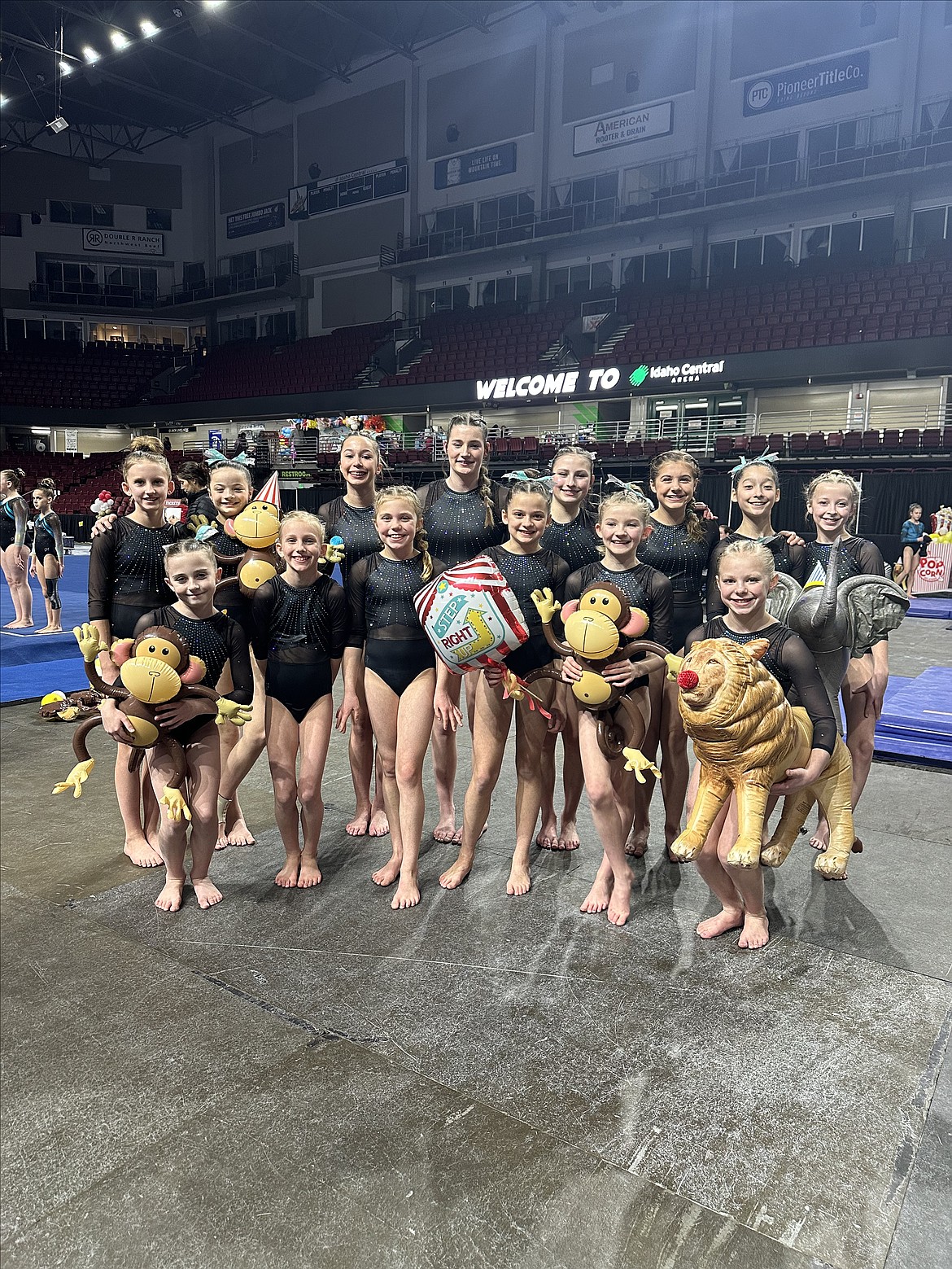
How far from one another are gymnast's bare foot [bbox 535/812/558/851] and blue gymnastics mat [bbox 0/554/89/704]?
4752 millimetres

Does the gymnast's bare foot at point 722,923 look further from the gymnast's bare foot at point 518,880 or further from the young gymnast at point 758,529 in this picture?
the young gymnast at point 758,529

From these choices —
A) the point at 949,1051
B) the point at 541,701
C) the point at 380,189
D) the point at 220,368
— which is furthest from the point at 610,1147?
the point at 220,368

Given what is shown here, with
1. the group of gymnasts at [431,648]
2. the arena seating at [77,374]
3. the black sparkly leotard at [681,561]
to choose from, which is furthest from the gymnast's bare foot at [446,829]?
the arena seating at [77,374]

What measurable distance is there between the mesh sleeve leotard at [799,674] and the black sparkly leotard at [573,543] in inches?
41.2

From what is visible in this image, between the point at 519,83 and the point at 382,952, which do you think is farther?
the point at 519,83

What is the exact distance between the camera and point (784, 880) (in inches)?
152

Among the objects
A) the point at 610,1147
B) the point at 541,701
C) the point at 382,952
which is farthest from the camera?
the point at 541,701

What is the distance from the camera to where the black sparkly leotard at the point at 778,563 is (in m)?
4.02

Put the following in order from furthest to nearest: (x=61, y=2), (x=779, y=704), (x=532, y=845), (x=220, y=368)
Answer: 1. (x=220, y=368)
2. (x=61, y=2)
3. (x=532, y=845)
4. (x=779, y=704)

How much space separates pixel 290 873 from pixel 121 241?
34761 millimetres

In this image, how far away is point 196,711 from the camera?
3293mm

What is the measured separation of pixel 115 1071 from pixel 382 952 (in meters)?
1.00

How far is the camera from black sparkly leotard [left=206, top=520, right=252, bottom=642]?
148 inches

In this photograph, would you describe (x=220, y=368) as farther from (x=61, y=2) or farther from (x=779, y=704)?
(x=779, y=704)
